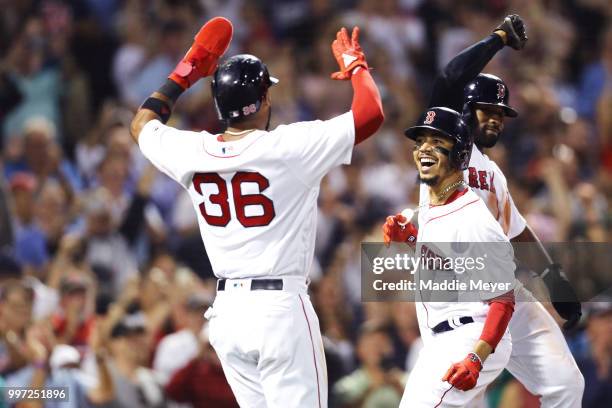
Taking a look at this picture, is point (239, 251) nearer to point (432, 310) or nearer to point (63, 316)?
point (432, 310)

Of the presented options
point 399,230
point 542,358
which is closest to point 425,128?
point 399,230

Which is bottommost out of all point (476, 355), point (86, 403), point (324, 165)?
point (86, 403)

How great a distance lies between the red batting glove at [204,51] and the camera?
17.8ft

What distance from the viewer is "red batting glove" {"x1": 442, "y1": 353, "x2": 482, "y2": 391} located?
4.75 m

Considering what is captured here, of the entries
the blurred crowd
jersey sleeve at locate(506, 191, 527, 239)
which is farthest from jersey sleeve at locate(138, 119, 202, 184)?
the blurred crowd

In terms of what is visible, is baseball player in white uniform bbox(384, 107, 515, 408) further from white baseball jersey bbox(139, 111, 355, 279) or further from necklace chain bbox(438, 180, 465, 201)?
white baseball jersey bbox(139, 111, 355, 279)

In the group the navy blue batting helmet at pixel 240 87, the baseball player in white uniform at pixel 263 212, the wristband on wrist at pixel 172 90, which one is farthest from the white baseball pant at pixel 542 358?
the wristband on wrist at pixel 172 90

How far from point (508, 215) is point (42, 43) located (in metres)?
6.56

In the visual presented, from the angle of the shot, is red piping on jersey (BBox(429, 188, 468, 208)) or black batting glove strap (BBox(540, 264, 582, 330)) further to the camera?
black batting glove strap (BBox(540, 264, 582, 330))

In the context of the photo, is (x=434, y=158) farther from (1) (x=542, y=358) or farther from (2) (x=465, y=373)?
(1) (x=542, y=358)

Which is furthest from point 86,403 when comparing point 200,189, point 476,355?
point 476,355

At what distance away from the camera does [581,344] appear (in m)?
7.46

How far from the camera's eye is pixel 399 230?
5.39 meters

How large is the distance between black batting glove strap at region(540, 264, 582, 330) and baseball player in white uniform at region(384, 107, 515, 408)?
68 centimetres
